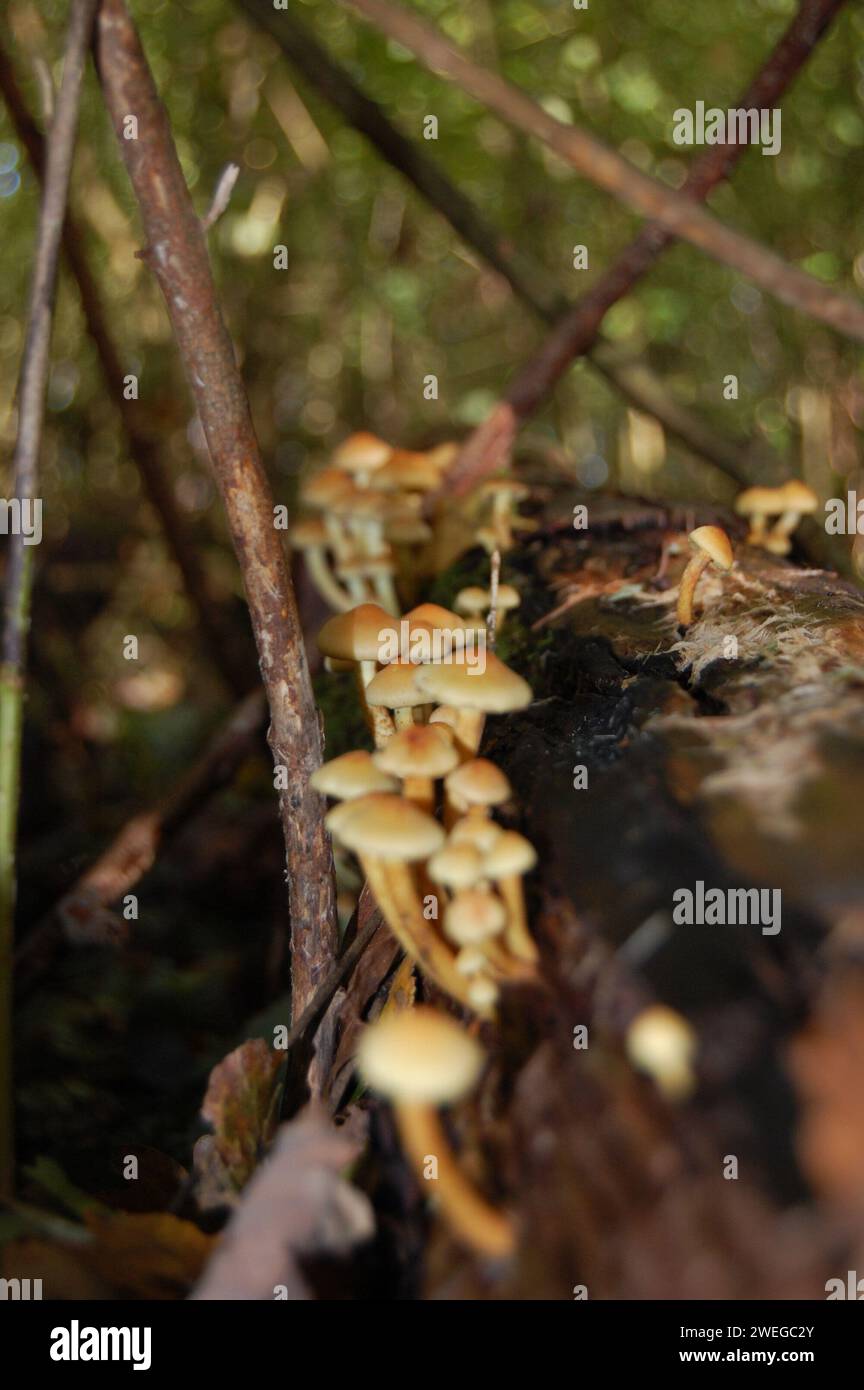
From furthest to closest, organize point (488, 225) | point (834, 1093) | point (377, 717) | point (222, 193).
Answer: point (488, 225)
point (377, 717)
point (222, 193)
point (834, 1093)

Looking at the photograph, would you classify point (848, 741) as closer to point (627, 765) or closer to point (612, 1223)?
point (627, 765)

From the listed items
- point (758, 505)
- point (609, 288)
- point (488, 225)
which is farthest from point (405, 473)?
point (488, 225)

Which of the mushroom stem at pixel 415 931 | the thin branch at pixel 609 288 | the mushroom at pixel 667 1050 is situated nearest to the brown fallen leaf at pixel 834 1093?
the mushroom at pixel 667 1050

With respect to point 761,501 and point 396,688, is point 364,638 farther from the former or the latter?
point 761,501

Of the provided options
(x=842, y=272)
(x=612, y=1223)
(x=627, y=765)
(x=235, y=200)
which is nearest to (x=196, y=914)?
(x=627, y=765)

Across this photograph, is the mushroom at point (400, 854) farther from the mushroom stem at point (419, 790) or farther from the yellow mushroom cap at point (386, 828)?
the mushroom stem at point (419, 790)

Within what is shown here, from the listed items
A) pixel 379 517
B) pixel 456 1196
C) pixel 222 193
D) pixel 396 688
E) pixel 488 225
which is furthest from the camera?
pixel 488 225

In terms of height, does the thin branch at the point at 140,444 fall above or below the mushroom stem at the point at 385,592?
above
